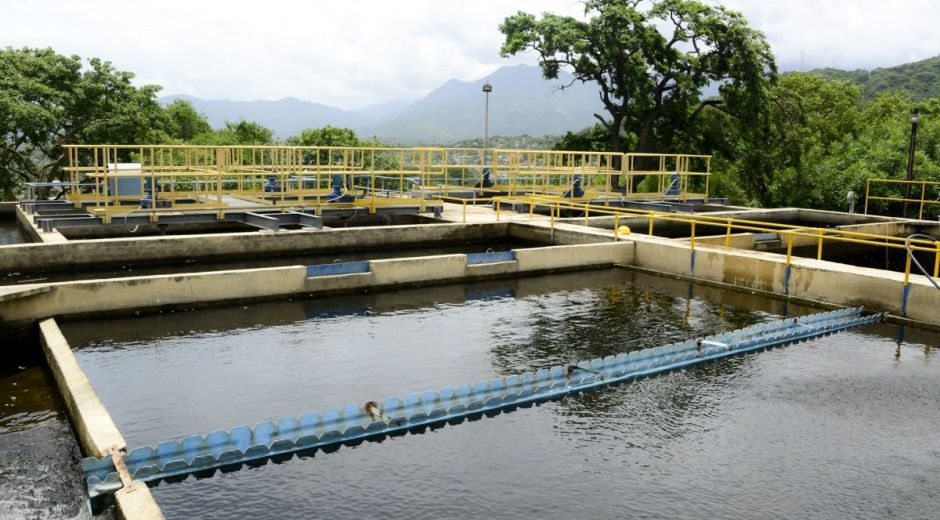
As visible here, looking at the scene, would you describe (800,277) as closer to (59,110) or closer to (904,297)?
(904,297)

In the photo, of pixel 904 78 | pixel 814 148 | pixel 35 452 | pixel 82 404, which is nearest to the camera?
pixel 35 452

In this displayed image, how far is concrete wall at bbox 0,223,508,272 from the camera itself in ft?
50.3

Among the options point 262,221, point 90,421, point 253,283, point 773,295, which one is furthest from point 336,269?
point 773,295

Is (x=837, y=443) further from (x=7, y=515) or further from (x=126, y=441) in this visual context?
(x=7, y=515)

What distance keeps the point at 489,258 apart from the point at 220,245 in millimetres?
5757

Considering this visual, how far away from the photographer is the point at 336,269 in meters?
14.5

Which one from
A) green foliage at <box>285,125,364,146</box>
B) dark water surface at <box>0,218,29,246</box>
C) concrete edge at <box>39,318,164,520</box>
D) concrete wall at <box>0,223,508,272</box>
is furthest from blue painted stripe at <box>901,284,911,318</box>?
green foliage at <box>285,125,364,146</box>

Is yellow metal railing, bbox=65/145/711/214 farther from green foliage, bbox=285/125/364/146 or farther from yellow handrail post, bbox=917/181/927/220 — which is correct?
green foliage, bbox=285/125/364/146

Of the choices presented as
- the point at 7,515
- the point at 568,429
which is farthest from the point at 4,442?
the point at 568,429

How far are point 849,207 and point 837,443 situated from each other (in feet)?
71.7

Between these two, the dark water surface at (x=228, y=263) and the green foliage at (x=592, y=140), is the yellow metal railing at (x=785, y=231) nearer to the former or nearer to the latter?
the dark water surface at (x=228, y=263)

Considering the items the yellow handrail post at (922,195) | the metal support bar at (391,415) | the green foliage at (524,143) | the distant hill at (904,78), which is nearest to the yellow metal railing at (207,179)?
the metal support bar at (391,415)

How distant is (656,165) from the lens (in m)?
38.3

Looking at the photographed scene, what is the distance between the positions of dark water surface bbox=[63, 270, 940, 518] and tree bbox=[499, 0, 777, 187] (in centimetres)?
2278
